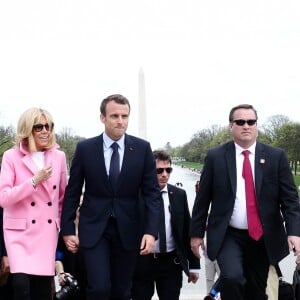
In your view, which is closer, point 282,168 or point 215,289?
point 282,168

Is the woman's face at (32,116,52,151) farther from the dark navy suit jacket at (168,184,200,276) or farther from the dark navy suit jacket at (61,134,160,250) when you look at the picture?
the dark navy suit jacket at (168,184,200,276)

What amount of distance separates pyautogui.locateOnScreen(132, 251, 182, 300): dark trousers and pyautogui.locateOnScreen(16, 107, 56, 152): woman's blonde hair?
1.71 m

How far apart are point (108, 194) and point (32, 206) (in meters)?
0.73

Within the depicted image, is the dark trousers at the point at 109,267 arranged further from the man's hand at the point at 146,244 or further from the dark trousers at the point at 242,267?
the dark trousers at the point at 242,267

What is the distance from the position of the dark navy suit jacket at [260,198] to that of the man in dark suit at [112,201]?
0.63 meters

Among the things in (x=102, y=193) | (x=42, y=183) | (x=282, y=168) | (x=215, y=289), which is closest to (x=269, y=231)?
(x=282, y=168)

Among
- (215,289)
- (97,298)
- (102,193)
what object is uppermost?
(102,193)

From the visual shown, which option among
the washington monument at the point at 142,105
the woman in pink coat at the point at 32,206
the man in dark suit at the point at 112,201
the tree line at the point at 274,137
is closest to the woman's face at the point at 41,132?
the woman in pink coat at the point at 32,206

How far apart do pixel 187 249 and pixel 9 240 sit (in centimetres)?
195

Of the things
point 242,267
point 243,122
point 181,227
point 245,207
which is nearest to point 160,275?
point 181,227

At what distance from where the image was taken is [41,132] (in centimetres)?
486

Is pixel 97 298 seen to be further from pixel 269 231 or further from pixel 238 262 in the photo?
pixel 269 231

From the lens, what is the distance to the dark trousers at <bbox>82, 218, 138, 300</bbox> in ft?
14.8

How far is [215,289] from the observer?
5.63 m
